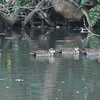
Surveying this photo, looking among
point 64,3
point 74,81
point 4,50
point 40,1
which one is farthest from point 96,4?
point 74,81

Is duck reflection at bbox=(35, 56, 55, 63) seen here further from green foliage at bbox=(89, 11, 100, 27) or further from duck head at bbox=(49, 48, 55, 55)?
green foliage at bbox=(89, 11, 100, 27)

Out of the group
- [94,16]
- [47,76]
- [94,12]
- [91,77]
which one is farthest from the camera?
[94,12]

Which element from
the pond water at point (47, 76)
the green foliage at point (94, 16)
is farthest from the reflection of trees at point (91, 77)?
the green foliage at point (94, 16)

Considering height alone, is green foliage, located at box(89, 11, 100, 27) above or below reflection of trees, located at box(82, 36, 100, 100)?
above

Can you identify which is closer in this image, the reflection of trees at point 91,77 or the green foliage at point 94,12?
the reflection of trees at point 91,77

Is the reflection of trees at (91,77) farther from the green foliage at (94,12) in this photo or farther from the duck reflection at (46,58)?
the green foliage at (94,12)

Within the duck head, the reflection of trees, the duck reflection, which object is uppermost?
the duck head

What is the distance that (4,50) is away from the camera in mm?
12344

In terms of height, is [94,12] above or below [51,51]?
above

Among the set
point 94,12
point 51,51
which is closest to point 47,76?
point 51,51

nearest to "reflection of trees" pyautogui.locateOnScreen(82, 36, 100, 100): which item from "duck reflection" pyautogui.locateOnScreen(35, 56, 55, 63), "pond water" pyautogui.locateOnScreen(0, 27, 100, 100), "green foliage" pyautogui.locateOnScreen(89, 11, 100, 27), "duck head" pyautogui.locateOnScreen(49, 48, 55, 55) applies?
"pond water" pyautogui.locateOnScreen(0, 27, 100, 100)

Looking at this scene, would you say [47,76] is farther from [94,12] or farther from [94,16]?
[94,12]

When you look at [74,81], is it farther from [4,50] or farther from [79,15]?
Result: [79,15]

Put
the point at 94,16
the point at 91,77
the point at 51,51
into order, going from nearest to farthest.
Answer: the point at 91,77
the point at 51,51
the point at 94,16
